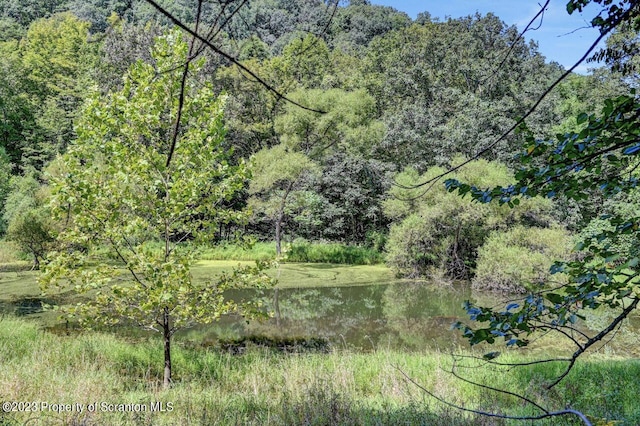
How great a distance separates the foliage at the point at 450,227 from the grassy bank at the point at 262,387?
10.5 metres

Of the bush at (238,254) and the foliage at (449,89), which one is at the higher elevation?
the foliage at (449,89)

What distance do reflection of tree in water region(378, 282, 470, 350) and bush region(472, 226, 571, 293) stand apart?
1078 millimetres

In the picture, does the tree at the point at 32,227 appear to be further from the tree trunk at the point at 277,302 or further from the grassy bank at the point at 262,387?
the grassy bank at the point at 262,387

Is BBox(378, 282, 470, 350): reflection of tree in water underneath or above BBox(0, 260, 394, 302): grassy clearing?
underneath

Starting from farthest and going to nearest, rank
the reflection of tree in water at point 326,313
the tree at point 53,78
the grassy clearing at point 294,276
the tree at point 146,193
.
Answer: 1. the tree at point 53,78
2. the grassy clearing at point 294,276
3. the reflection of tree in water at point 326,313
4. the tree at point 146,193

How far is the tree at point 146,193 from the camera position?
471cm

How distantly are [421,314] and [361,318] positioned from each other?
181 cm

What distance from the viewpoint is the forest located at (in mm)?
2074

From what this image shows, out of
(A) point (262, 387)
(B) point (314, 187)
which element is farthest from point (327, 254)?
(A) point (262, 387)

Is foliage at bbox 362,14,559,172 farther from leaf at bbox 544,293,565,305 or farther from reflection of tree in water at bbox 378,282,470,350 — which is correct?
leaf at bbox 544,293,565,305

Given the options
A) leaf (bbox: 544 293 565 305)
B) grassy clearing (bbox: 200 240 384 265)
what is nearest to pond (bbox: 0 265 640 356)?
leaf (bbox: 544 293 565 305)

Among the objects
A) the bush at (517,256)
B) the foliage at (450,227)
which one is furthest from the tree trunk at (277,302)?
the bush at (517,256)

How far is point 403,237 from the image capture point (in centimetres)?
1803

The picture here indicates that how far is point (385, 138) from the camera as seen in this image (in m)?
24.3
